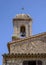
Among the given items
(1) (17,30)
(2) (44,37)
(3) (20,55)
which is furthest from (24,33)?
(3) (20,55)

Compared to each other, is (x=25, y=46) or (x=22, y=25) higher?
(x=22, y=25)

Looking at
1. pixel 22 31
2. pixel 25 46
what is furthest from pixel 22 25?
pixel 25 46

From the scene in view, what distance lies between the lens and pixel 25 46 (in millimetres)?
40031

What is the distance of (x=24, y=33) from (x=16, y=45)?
438 cm

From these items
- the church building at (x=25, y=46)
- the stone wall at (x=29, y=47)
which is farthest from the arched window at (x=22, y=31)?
the stone wall at (x=29, y=47)

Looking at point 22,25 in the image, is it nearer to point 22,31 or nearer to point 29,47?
point 22,31

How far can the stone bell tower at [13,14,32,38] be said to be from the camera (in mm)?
44112

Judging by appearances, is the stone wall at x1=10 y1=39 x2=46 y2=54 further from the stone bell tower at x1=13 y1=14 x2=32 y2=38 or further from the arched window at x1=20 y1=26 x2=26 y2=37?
the arched window at x1=20 y1=26 x2=26 y2=37

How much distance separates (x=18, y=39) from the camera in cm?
4216

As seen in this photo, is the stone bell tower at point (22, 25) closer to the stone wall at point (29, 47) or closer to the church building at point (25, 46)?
the church building at point (25, 46)

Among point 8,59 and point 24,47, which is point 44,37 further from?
point 8,59

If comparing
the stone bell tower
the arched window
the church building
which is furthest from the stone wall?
the arched window

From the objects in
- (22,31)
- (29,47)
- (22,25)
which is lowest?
(29,47)

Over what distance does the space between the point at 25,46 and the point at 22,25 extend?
4947mm
